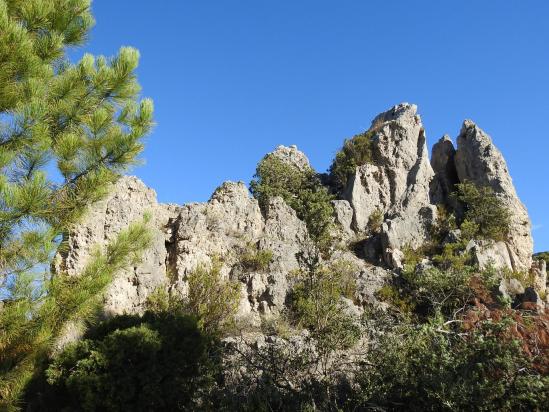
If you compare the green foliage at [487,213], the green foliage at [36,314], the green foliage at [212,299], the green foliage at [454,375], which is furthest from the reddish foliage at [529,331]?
the green foliage at [487,213]

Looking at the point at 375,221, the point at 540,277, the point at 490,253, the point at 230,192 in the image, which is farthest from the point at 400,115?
the point at 230,192

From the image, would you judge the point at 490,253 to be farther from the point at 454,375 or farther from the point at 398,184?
the point at 454,375

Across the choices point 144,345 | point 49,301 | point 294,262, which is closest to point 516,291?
point 294,262

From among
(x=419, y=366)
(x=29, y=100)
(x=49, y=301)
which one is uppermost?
(x=29, y=100)

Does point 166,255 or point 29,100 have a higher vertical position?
point 166,255

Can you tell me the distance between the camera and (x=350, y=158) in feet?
80.4

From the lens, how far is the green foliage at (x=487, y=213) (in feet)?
64.3

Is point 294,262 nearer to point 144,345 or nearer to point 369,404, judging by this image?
point 144,345

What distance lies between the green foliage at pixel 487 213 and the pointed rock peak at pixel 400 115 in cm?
605

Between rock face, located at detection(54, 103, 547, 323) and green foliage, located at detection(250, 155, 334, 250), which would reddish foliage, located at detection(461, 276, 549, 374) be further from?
green foliage, located at detection(250, 155, 334, 250)

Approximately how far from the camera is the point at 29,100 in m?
5.80

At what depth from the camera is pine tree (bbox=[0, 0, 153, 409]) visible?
5531mm

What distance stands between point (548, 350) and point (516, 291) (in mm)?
12273

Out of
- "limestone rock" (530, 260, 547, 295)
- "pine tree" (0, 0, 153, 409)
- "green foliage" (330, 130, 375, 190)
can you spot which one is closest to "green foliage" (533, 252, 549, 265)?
"limestone rock" (530, 260, 547, 295)
